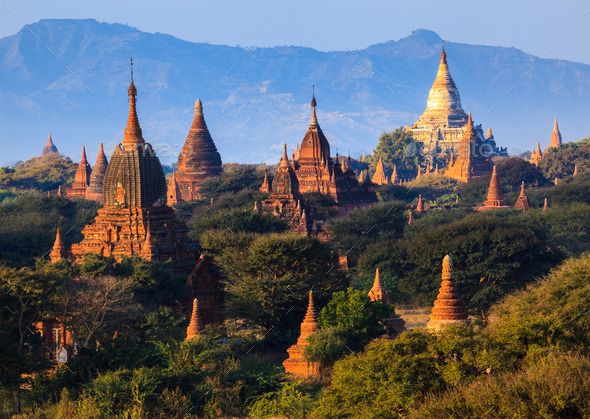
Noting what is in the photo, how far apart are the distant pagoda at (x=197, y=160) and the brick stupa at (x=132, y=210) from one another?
50.7 meters

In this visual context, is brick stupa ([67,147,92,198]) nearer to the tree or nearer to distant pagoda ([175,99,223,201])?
distant pagoda ([175,99,223,201])

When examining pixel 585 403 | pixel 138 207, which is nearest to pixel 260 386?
pixel 585 403

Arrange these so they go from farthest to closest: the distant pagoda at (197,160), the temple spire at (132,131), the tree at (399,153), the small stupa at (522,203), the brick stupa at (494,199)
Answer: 1. the tree at (399,153)
2. the distant pagoda at (197,160)
3. the brick stupa at (494,199)
4. the small stupa at (522,203)
5. the temple spire at (132,131)

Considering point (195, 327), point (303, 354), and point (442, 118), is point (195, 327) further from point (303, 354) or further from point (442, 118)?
point (442, 118)

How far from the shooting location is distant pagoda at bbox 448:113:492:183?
13462cm

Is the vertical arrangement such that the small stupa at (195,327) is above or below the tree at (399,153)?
below

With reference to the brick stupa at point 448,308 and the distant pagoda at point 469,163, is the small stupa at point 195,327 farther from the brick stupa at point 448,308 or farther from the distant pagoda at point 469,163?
the distant pagoda at point 469,163

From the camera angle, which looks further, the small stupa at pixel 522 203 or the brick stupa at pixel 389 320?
the small stupa at pixel 522 203

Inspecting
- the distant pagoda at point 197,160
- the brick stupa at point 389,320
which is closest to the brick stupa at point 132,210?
the brick stupa at point 389,320

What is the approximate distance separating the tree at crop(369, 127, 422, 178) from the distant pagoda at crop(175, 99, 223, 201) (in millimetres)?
47069

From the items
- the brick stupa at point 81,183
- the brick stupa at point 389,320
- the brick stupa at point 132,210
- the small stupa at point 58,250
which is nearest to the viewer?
the brick stupa at point 389,320

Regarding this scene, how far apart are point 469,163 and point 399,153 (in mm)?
29746

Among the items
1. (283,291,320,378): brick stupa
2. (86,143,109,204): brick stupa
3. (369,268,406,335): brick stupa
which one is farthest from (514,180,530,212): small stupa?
(283,291,320,378): brick stupa

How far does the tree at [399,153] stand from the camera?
162 m
